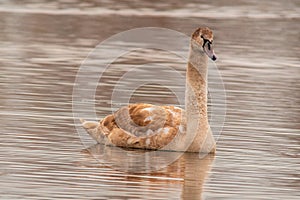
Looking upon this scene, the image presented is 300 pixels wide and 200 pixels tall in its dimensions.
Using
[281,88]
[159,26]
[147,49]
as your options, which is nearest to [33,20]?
[159,26]

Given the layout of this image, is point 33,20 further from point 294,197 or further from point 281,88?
→ point 294,197

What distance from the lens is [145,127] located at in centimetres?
1359

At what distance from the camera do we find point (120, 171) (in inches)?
480

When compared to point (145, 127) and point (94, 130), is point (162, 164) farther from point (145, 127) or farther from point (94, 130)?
point (94, 130)

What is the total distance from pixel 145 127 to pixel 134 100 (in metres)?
3.33

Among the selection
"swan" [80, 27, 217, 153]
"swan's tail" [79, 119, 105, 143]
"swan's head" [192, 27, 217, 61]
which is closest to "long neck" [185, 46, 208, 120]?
"swan" [80, 27, 217, 153]

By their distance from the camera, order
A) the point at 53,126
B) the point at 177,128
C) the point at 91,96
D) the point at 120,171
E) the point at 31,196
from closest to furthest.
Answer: the point at 31,196 < the point at 120,171 < the point at 177,128 < the point at 53,126 < the point at 91,96

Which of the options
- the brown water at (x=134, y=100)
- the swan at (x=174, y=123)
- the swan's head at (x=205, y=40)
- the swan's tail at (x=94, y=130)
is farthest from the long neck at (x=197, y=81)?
the swan's tail at (x=94, y=130)

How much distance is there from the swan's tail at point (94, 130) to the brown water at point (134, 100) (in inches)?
10.9

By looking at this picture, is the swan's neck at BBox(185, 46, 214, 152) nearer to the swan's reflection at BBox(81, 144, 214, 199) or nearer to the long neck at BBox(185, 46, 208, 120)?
the long neck at BBox(185, 46, 208, 120)

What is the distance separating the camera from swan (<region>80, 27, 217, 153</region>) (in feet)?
44.1

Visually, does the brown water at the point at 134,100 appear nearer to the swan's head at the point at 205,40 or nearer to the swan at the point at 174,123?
the swan at the point at 174,123

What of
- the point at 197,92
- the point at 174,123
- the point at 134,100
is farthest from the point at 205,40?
the point at 134,100

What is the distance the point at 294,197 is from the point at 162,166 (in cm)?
192
